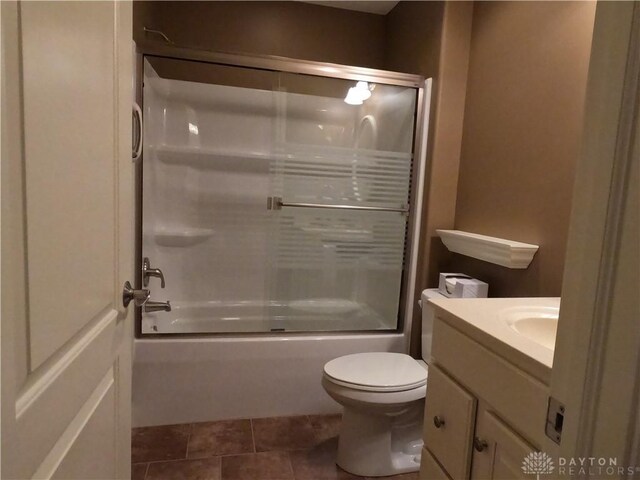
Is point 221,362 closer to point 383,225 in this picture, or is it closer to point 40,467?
point 383,225

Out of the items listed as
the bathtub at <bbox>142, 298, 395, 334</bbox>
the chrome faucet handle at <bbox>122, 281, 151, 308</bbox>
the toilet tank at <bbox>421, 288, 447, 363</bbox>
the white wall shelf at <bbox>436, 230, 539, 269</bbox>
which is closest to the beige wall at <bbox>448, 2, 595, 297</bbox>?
the white wall shelf at <bbox>436, 230, 539, 269</bbox>

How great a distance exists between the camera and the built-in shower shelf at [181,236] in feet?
8.10

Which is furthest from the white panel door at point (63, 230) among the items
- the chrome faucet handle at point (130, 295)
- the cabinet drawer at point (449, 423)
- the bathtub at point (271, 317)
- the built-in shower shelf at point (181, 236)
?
the built-in shower shelf at point (181, 236)

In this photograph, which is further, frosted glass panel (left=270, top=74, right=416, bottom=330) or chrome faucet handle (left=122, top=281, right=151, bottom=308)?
frosted glass panel (left=270, top=74, right=416, bottom=330)

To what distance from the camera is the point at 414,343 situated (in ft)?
7.73

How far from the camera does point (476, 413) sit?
1021 mm

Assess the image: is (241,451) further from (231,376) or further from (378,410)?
(378,410)

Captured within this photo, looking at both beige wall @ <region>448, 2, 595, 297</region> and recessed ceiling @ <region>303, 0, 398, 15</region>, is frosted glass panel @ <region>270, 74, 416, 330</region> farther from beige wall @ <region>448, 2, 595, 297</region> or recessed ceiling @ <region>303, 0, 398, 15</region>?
recessed ceiling @ <region>303, 0, 398, 15</region>

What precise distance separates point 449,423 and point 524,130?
4.21 ft

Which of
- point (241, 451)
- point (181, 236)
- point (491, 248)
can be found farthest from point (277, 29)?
point (241, 451)

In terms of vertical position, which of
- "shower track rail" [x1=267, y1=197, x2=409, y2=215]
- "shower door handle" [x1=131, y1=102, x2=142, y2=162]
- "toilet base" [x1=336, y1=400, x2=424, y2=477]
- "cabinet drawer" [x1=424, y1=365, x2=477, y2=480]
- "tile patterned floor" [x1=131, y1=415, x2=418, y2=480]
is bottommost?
"tile patterned floor" [x1=131, y1=415, x2=418, y2=480]

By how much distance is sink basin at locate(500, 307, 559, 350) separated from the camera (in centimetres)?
117

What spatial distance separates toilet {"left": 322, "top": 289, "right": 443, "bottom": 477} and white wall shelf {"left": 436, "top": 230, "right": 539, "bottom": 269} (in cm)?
59

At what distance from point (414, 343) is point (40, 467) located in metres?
2.05
